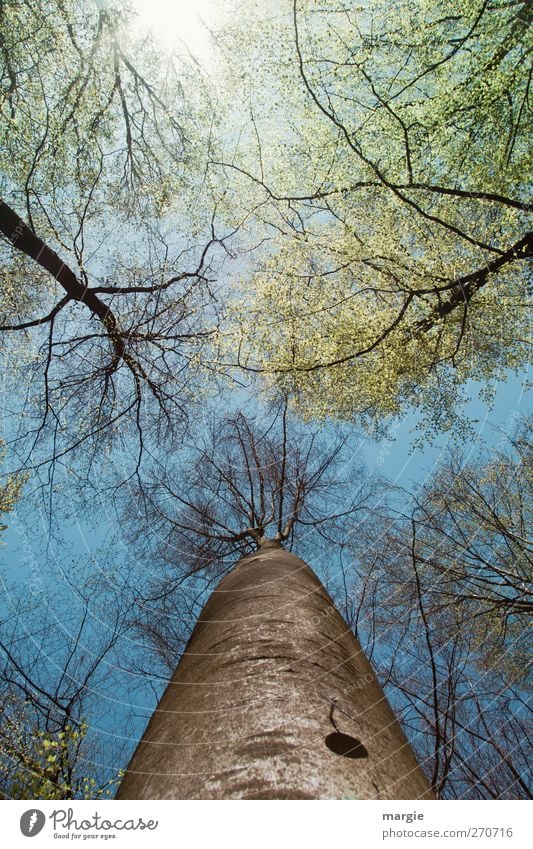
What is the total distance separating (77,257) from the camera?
→ 19.3 feet

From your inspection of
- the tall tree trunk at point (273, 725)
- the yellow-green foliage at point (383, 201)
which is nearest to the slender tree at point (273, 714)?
the tall tree trunk at point (273, 725)

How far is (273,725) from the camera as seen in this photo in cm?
136

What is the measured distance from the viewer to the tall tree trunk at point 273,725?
1.18 meters

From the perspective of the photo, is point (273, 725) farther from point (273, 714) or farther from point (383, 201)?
point (383, 201)

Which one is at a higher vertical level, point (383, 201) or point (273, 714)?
point (383, 201)

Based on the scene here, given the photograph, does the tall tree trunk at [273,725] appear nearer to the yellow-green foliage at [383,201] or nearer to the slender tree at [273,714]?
the slender tree at [273,714]

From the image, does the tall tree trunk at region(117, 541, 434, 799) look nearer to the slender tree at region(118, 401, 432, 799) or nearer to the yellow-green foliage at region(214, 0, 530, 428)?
the slender tree at region(118, 401, 432, 799)

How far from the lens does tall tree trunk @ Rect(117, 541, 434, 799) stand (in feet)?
3.87

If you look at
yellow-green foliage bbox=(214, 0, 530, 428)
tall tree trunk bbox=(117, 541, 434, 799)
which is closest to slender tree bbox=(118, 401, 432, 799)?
tall tree trunk bbox=(117, 541, 434, 799)

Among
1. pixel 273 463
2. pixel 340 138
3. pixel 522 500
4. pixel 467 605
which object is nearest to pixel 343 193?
pixel 340 138

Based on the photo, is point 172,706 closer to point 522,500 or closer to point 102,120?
point 522,500

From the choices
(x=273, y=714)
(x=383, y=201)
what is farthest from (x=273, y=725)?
(x=383, y=201)

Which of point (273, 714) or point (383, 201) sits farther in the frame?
point (383, 201)

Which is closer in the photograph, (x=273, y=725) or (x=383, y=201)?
(x=273, y=725)
